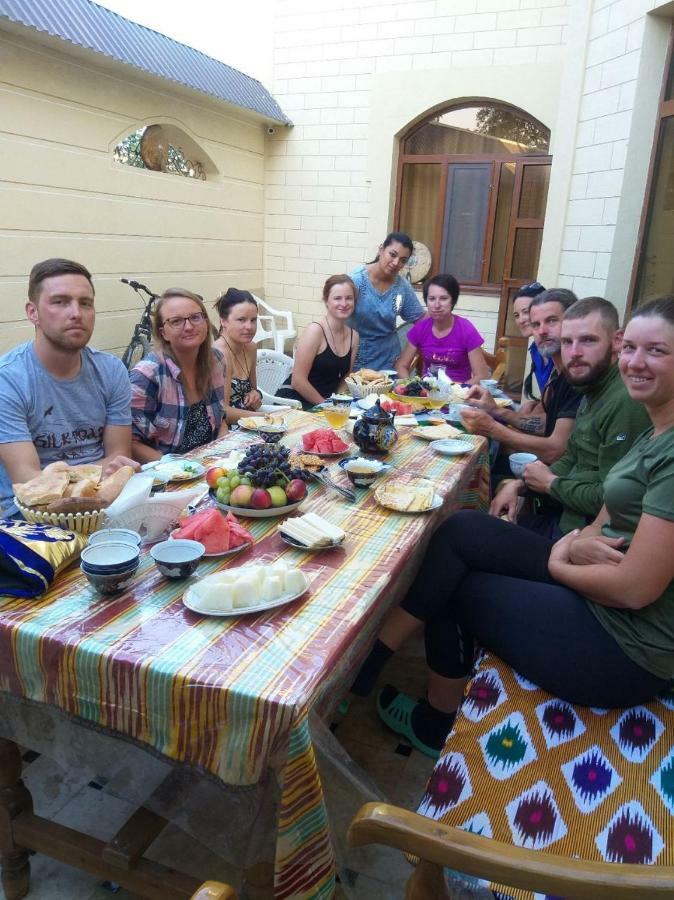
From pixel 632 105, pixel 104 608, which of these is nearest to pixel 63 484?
Result: pixel 104 608

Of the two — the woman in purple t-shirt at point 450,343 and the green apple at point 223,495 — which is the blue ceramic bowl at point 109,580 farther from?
the woman in purple t-shirt at point 450,343

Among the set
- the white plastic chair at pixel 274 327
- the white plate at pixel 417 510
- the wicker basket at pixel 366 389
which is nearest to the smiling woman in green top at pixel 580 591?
the white plate at pixel 417 510

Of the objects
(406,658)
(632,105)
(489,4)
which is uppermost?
(489,4)

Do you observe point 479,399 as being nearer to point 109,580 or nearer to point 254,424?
point 254,424

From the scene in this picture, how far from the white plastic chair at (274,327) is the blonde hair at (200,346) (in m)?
4.67

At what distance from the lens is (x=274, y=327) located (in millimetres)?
7898

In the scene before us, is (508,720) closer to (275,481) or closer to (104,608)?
(275,481)

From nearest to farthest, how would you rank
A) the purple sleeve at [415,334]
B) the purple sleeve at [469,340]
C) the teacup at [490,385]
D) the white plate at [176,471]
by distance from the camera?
the white plate at [176,471], the teacup at [490,385], the purple sleeve at [469,340], the purple sleeve at [415,334]

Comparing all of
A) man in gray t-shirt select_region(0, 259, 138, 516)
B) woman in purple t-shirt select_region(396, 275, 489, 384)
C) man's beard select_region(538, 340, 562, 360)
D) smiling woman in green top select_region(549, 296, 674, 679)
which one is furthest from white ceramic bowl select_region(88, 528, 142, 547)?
woman in purple t-shirt select_region(396, 275, 489, 384)

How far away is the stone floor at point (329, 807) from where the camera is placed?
1377mm

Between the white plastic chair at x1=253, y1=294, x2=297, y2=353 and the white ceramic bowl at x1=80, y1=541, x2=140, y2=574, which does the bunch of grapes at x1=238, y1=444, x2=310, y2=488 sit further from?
the white plastic chair at x1=253, y1=294, x2=297, y2=353

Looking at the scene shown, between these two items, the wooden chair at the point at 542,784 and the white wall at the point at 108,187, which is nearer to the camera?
the wooden chair at the point at 542,784

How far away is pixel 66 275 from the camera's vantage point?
2.42 m

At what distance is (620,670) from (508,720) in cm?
32
